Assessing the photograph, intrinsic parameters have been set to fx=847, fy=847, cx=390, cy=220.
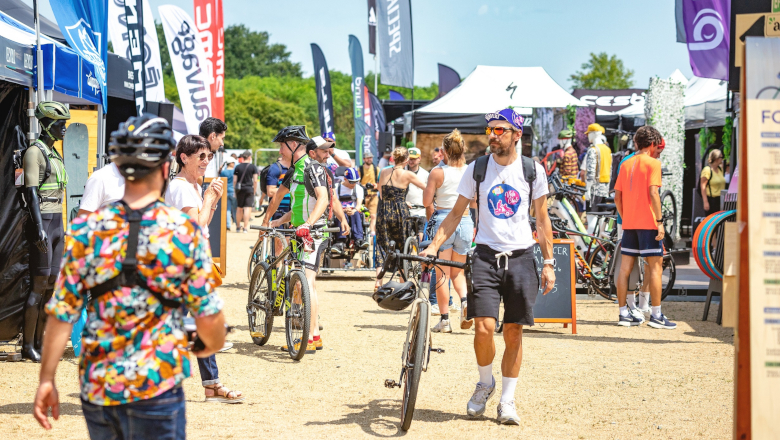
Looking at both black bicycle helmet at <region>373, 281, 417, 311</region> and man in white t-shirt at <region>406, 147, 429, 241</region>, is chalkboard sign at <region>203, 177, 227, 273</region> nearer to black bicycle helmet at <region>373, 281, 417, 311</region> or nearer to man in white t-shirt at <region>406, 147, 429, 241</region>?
man in white t-shirt at <region>406, 147, 429, 241</region>

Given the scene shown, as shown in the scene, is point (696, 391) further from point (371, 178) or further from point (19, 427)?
point (371, 178)

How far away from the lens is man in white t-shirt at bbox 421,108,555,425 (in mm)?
5094

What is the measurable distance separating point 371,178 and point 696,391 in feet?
41.7

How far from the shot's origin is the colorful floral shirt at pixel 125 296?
2600 millimetres

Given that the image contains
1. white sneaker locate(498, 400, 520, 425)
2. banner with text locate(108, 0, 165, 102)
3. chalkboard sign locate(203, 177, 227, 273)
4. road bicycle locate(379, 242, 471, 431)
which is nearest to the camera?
road bicycle locate(379, 242, 471, 431)

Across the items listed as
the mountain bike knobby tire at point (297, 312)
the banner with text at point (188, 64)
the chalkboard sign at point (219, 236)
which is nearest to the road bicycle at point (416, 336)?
the mountain bike knobby tire at point (297, 312)

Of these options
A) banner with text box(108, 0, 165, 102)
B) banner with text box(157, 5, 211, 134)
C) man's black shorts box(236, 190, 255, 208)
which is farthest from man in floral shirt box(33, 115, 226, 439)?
man's black shorts box(236, 190, 255, 208)

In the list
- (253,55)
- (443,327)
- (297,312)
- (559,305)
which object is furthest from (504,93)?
(253,55)

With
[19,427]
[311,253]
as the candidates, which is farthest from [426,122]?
[19,427]

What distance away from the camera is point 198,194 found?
5.38 m

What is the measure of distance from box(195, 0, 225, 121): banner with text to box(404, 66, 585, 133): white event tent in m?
5.45

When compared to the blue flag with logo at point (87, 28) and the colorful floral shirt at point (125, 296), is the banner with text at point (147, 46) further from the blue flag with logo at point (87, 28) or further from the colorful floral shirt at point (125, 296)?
the colorful floral shirt at point (125, 296)

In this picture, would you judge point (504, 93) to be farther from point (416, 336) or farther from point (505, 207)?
point (416, 336)

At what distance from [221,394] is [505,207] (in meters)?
2.27
